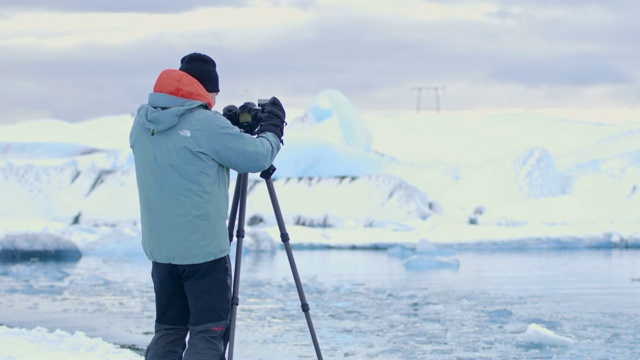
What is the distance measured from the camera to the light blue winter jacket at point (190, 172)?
3.16 metres

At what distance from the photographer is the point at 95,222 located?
27.0 metres

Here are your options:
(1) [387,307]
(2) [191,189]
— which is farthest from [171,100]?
(1) [387,307]

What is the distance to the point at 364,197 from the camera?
86.6 feet

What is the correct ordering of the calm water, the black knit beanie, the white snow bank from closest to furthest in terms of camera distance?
1. the black knit beanie
2. the white snow bank
3. the calm water

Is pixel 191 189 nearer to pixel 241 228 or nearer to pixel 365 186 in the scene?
pixel 241 228

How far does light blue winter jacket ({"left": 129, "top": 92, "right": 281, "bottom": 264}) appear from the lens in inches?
124

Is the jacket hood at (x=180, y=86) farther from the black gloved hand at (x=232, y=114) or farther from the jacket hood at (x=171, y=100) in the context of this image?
the black gloved hand at (x=232, y=114)

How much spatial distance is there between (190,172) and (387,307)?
6920mm

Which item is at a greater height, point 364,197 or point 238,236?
point 364,197

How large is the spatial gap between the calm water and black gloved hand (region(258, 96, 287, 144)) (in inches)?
125

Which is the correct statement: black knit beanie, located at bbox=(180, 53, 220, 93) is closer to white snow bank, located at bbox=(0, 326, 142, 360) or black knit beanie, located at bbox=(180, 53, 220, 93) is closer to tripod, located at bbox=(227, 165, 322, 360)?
tripod, located at bbox=(227, 165, 322, 360)

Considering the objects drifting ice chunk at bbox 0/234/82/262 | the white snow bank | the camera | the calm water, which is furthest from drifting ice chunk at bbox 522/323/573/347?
drifting ice chunk at bbox 0/234/82/262

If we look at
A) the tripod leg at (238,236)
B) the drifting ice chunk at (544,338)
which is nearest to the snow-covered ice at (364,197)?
the drifting ice chunk at (544,338)

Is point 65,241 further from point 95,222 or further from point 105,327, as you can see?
point 105,327
